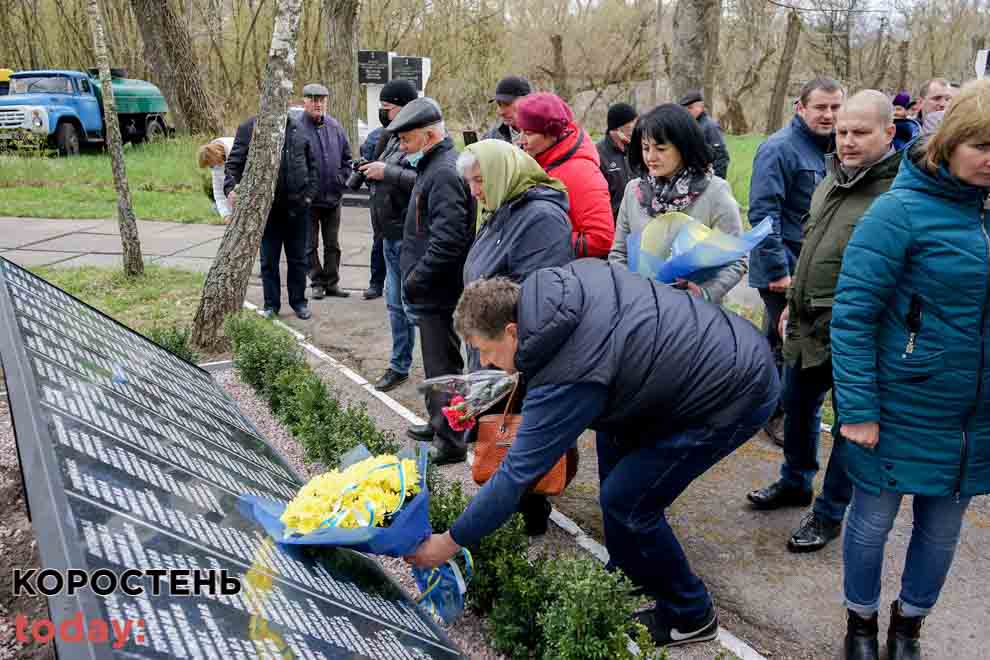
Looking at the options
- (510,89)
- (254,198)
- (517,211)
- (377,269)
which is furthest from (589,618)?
(377,269)

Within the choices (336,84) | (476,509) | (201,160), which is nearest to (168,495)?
(476,509)

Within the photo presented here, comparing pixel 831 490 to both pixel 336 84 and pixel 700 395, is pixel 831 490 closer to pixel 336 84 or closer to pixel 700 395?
pixel 700 395

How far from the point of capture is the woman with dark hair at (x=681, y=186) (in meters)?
3.18

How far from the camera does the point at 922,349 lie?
2229 mm

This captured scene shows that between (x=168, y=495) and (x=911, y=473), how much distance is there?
2.05m

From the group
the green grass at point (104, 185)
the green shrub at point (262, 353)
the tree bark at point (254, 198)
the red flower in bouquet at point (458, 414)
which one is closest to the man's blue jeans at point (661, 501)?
the red flower in bouquet at point (458, 414)

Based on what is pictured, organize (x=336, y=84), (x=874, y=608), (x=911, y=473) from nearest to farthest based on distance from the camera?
(x=911, y=473)
(x=874, y=608)
(x=336, y=84)

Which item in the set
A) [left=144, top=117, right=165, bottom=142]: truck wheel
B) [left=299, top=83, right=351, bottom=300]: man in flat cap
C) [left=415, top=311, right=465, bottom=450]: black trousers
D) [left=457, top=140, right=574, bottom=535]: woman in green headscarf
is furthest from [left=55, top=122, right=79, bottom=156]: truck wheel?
[left=457, top=140, right=574, bottom=535]: woman in green headscarf

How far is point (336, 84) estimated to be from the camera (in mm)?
13109

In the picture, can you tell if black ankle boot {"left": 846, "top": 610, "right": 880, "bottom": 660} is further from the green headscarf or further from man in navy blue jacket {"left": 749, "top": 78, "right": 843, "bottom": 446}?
the green headscarf

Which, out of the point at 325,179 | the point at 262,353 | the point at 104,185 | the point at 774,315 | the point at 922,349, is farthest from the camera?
the point at 104,185

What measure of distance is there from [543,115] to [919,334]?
1964 mm

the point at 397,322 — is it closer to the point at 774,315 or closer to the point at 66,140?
the point at 774,315

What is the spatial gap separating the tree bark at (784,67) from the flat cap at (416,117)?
1805cm
